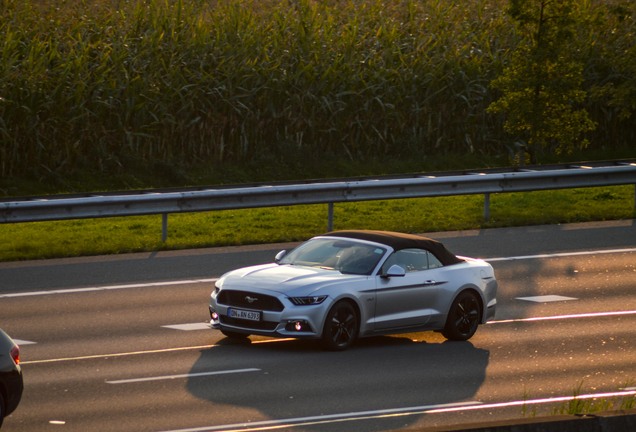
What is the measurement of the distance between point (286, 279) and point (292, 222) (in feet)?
32.5

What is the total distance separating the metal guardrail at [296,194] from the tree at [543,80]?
357 cm

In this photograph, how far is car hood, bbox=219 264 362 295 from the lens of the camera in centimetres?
1616

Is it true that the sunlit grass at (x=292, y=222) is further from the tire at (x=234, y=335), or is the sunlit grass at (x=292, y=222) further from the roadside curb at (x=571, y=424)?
the roadside curb at (x=571, y=424)

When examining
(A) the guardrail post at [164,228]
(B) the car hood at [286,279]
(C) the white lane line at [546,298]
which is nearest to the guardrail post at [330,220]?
(A) the guardrail post at [164,228]

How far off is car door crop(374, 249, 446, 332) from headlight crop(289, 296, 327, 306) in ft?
2.83

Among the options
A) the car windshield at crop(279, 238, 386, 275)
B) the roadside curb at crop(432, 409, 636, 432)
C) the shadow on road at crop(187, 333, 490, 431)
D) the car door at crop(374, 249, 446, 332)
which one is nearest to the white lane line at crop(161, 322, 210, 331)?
the shadow on road at crop(187, 333, 490, 431)

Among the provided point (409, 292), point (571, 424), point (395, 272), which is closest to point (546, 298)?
point (409, 292)

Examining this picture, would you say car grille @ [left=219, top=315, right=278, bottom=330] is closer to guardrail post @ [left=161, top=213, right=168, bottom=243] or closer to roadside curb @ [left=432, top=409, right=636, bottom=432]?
roadside curb @ [left=432, top=409, right=636, bottom=432]

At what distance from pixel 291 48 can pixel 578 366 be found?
20.4 metres

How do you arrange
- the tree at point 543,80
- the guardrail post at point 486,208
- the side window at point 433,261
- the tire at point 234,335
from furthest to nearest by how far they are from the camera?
the tree at point 543,80
the guardrail post at point 486,208
the side window at point 433,261
the tire at point 234,335

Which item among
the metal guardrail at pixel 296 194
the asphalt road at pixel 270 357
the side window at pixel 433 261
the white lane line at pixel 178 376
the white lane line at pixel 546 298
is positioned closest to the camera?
Answer: the asphalt road at pixel 270 357

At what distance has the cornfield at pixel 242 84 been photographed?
3103cm

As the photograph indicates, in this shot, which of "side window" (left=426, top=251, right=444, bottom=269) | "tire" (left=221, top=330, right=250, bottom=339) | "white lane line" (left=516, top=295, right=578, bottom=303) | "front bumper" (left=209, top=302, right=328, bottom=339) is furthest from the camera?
"white lane line" (left=516, top=295, right=578, bottom=303)

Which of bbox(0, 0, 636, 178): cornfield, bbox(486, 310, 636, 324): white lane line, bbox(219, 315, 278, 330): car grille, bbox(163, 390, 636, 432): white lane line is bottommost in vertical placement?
bbox(163, 390, 636, 432): white lane line
